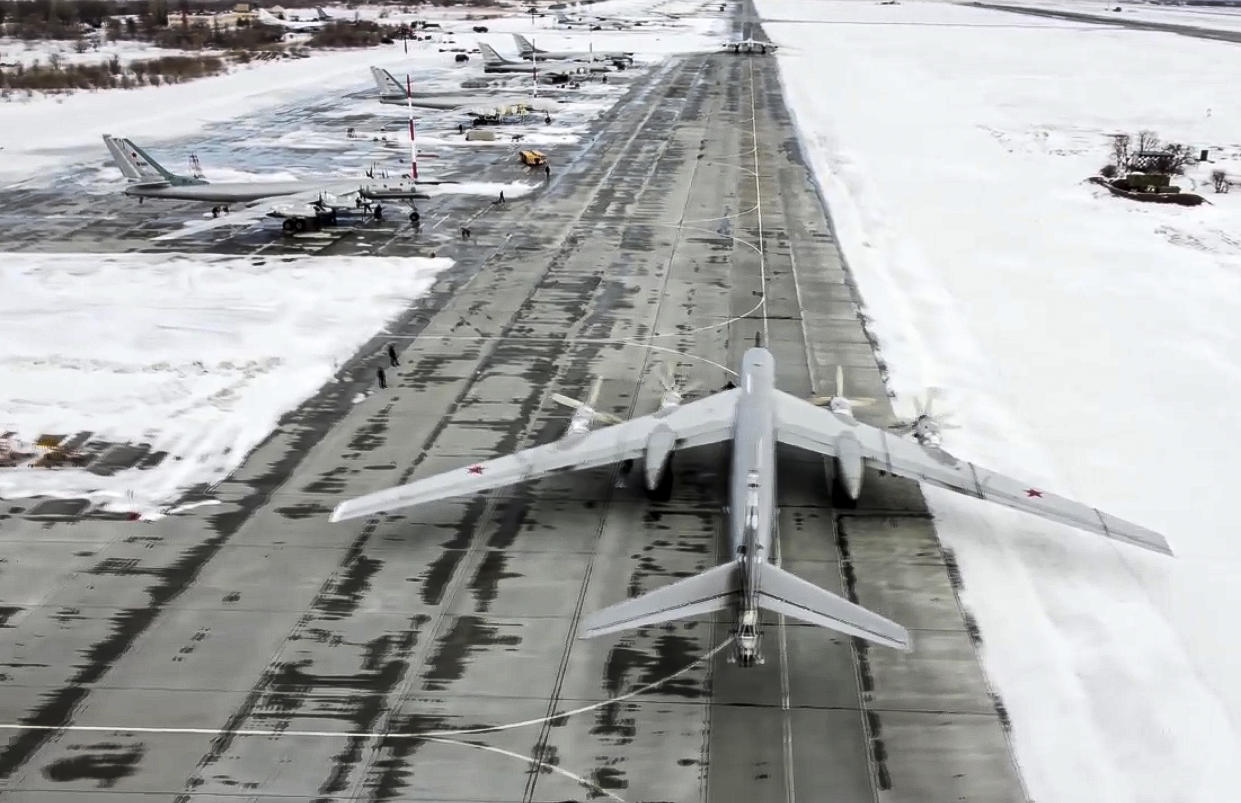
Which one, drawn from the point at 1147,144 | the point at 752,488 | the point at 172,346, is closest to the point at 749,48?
the point at 1147,144

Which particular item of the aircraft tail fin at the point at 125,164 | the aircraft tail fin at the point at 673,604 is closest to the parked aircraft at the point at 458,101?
the aircraft tail fin at the point at 125,164

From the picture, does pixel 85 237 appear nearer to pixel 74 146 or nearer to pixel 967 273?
pixel 74 146

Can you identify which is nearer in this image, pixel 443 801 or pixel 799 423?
pixel 443 801

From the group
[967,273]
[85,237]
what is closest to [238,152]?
[85,237]

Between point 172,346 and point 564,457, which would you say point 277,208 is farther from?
point 564,457

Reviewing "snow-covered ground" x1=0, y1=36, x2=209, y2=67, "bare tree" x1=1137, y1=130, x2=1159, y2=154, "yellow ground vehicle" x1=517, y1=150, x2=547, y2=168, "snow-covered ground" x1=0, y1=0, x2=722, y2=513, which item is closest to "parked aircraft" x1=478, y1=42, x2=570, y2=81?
"snow-covered ground" x1=0, y1=36, x2=209, y2=67

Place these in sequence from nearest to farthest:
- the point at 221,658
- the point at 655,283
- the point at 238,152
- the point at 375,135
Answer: the point at 221,658
the point at 655,283
the point at 238,152
the point at 375,135

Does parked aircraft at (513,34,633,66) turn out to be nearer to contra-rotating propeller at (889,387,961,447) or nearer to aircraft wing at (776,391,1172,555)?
contra-rotating propeller at (889,387,961,447)
